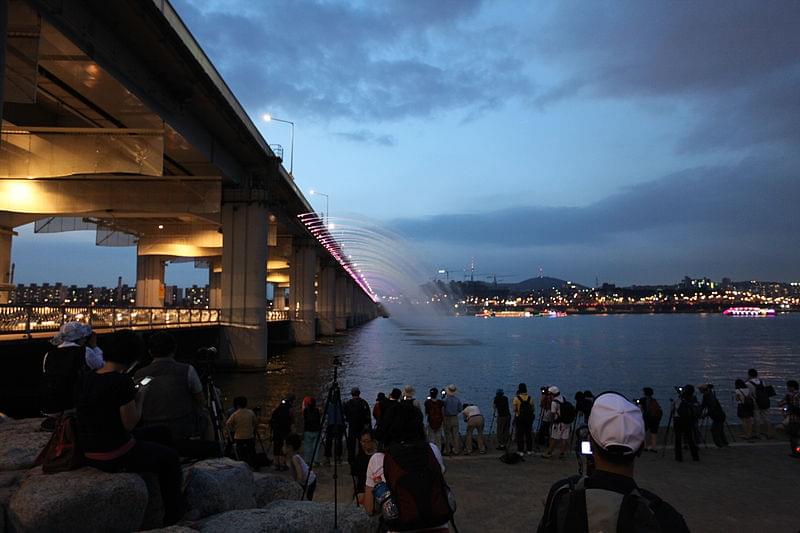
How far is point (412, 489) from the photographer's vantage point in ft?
11.5

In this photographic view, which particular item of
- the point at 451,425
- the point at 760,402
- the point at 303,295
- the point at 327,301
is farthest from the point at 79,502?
the point at 327,301

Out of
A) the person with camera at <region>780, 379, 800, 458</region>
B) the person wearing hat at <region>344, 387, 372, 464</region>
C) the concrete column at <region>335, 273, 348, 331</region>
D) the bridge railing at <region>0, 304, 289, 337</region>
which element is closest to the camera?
the person wearing hat at <region>344, 387, 372, 464</region>

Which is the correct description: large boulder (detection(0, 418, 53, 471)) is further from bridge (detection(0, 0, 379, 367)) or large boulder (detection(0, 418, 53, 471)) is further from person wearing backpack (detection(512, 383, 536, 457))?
person wearing backpack (detection(512, 383, 536, 457))

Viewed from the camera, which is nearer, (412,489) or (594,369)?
(412,489)

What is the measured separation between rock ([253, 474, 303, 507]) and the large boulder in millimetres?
2482

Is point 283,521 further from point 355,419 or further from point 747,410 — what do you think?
point 747,410

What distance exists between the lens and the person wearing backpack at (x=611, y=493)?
2109mm

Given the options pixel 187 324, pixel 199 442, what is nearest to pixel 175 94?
pixel 187 324

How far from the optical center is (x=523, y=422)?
1198cm

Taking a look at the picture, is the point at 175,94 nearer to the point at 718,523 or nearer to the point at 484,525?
the point at 484,525

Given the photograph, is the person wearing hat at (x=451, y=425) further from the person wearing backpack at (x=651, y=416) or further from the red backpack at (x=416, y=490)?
the red backpack at (x=416, y=490)

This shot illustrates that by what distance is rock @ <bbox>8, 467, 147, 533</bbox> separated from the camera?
450 cm

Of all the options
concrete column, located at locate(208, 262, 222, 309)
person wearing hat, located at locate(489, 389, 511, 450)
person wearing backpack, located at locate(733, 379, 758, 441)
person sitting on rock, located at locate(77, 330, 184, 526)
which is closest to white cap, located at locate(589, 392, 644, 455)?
person sitting on rock, located at locate(77, 330, 184, 526)

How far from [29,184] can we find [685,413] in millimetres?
31244
